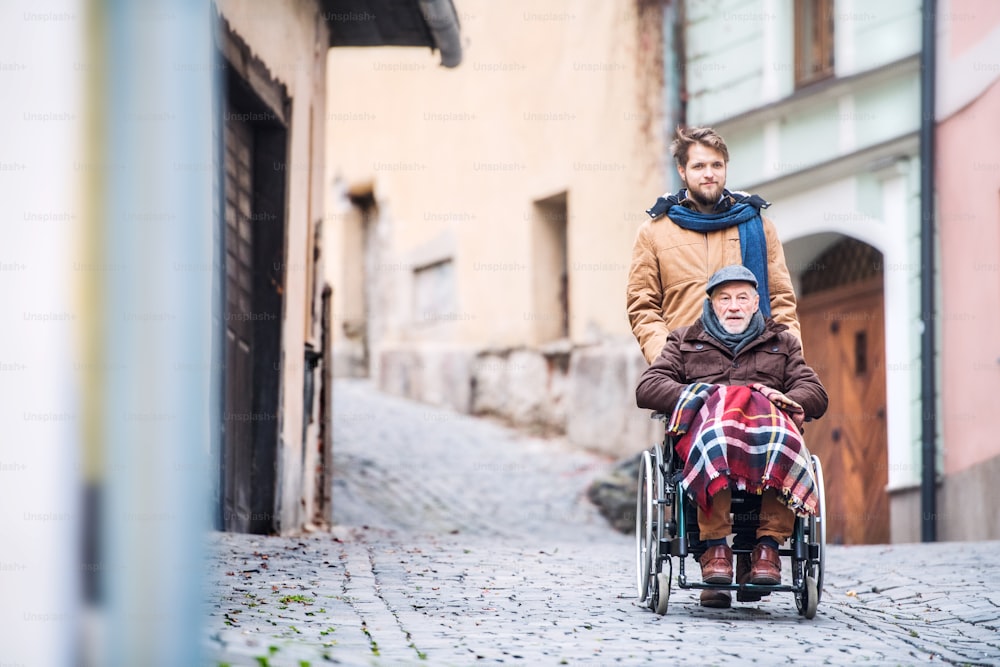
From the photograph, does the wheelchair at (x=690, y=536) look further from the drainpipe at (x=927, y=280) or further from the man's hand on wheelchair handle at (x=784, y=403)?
the drainpipe at (x=927, y=280)

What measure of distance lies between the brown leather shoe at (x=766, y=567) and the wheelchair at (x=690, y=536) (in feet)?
0.08

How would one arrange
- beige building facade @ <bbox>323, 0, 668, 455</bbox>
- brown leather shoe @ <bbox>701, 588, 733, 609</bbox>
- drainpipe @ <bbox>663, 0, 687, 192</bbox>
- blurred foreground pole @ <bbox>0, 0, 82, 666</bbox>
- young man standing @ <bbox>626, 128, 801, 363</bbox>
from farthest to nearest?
beige building facade @ <bbox>323, 0, 668, 455</bbox>, drainpipe @ <bbox>663, 0, 687, 192</bbox>, young man standing @ <bbox>626, 128, 801, 363</bbox>, brown leather shoe @ <bbox>701, 588, 733, 609</bbox>, blurred foreground pole @ <bbox>0, 0, 82, 666</bbox>

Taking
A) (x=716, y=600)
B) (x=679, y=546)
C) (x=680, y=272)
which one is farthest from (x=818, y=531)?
(x=680, y=272)

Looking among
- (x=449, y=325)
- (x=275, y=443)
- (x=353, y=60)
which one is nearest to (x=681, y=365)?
(x=275, y=443)

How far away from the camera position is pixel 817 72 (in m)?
14.0

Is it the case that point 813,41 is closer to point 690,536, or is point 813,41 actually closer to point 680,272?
point 680,272

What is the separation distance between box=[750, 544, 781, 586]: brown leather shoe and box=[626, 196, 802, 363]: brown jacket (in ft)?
3.43

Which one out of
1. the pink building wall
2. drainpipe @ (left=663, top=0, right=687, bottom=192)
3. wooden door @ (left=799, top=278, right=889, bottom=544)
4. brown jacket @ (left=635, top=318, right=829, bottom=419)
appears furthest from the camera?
drainpipe @ (left=663, top=0, right=687, bottom=192)

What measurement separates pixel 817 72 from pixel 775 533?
354 inches

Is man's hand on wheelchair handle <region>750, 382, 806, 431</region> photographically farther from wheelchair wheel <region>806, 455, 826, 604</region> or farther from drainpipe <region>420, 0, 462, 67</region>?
drainpipe <region>420, 0, 462, 67</region>

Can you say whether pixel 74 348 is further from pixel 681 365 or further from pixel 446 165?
pixel 446 165

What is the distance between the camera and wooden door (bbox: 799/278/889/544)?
13312 millimetres

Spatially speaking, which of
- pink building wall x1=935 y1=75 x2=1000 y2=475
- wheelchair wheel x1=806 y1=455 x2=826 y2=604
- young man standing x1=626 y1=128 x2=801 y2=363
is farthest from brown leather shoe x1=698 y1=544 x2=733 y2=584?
pink building wall x1=935 y1=75 x2=1000 y2=475

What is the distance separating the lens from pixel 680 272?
21.0 feet
